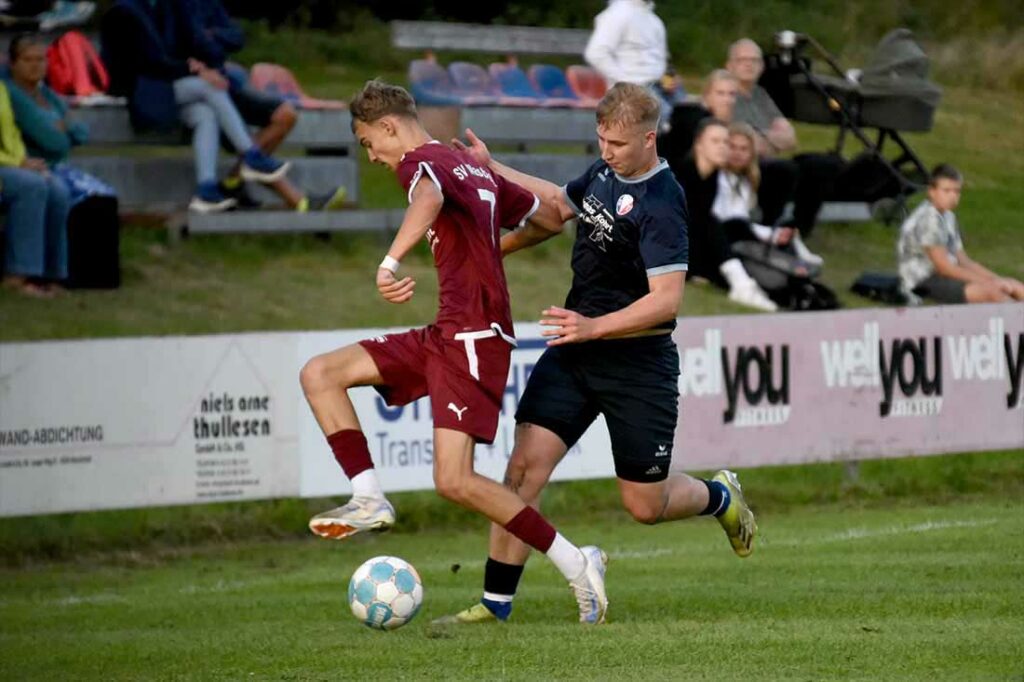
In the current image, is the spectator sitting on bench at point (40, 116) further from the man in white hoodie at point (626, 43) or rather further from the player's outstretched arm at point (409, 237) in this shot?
the player's outstretched arm at point (409, 237)

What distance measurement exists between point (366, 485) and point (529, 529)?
72cm

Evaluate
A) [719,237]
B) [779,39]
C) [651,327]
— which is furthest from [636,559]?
[779,39]

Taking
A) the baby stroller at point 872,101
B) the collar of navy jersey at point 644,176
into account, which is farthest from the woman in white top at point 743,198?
the collar of navy jersey at point 644,176

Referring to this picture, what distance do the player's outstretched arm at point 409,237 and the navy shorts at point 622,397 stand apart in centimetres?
103

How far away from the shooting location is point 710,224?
1557cm

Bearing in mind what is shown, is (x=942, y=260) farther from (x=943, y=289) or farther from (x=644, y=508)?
(x=644, y=508)

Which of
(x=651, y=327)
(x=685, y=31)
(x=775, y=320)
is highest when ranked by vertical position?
(x=651, y=327)

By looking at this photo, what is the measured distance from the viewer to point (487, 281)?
7688mm

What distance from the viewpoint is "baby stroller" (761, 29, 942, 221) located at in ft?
60.2

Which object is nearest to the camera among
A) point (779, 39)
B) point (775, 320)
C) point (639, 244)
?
point (639, 244)

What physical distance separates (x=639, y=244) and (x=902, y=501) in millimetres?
6456

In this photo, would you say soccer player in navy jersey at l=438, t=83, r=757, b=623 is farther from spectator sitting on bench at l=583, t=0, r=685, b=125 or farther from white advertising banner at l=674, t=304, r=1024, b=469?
spectator sitting on bench at l=583, t=0, r=685, b=125

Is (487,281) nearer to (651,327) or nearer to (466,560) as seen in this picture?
(651,327)

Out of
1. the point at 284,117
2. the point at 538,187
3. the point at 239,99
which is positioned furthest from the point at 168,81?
the point at 538,187
